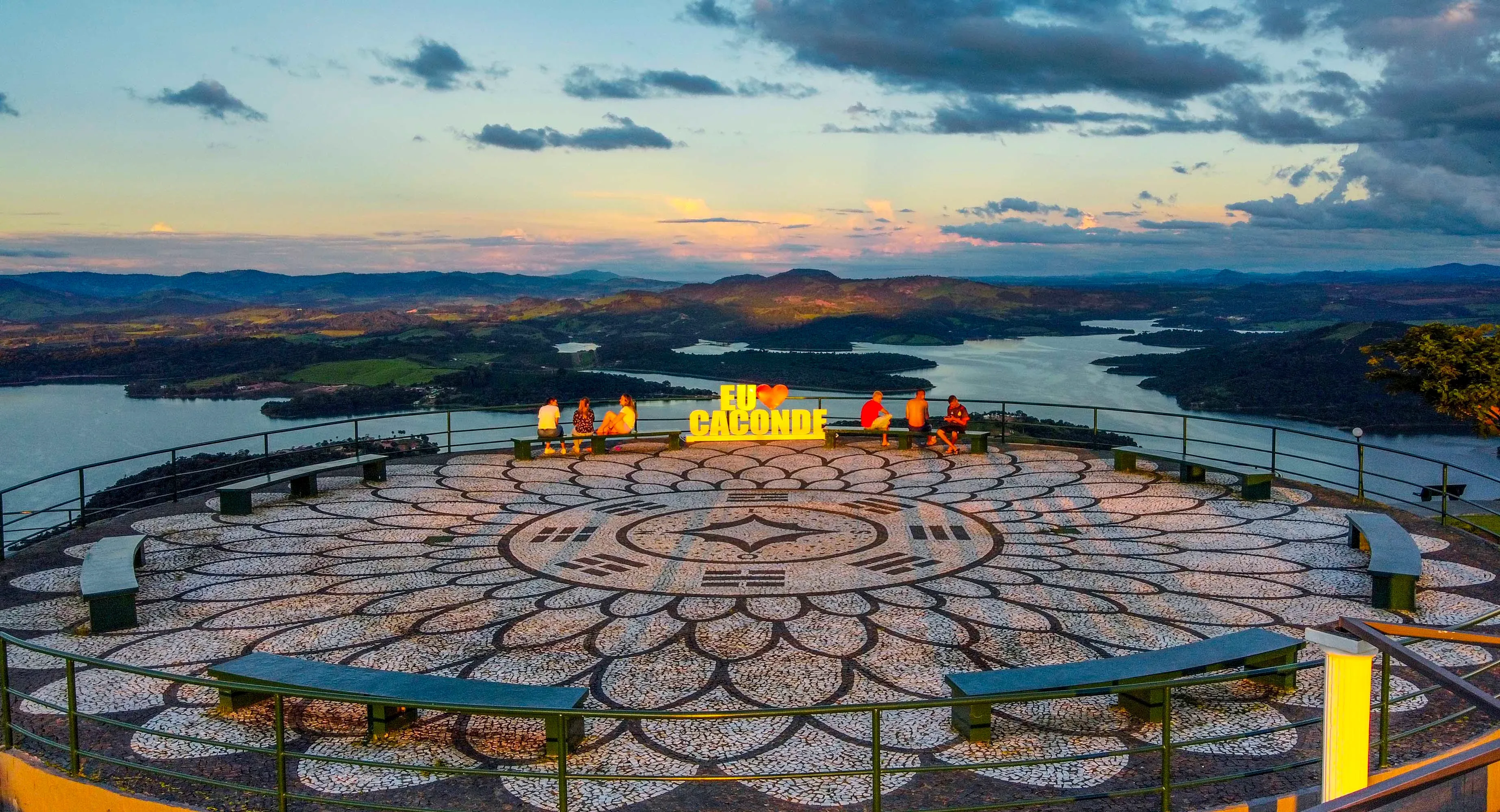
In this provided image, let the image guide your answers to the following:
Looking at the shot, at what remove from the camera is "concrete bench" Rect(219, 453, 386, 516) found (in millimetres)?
15031

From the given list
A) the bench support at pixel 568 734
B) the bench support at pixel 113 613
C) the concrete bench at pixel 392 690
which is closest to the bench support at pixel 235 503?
the bench support at pixel 113 613

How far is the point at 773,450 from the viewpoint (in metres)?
21.0

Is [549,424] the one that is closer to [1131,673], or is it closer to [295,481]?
[295,481]

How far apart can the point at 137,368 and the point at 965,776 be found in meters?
117

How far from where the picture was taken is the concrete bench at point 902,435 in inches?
804

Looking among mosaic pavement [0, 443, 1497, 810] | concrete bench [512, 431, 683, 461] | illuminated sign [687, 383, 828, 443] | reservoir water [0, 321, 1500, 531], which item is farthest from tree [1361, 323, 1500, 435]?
reservoir water [0, 321, 1500, 531]

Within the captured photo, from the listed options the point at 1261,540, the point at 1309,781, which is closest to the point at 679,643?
the point at 1309,781

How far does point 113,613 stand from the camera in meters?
9.74

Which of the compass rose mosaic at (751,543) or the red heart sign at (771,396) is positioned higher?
the red heart sign at (771,396)

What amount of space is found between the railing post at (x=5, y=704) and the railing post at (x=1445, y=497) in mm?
15565

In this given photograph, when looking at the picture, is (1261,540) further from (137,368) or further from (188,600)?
(137,368)

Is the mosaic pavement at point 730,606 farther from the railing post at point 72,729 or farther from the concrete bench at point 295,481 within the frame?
the railing post at point 72,729

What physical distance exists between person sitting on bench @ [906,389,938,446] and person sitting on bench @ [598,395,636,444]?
240 inches

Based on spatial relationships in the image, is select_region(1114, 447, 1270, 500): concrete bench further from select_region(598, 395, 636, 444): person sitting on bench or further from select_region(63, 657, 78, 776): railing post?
select_region(63, 657, 78, 776): railing post
